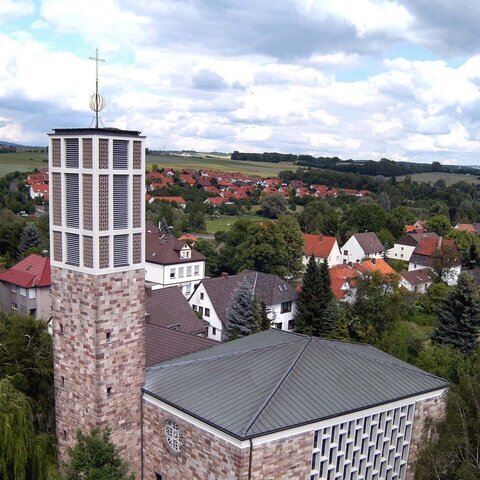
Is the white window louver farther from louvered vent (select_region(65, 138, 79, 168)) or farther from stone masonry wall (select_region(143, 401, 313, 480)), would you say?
stone masonry wall (select_region(143, 401, 313, 480))

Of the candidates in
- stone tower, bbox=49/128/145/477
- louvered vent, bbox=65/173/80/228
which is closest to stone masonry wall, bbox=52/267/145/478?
stone tower, bbox=49/128/145/477

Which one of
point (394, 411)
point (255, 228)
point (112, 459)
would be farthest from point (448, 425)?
point (255, 228)

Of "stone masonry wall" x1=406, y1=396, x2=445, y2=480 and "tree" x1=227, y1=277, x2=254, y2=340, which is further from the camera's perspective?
"tree" x1=227, y1=277, x2=254, y2=340

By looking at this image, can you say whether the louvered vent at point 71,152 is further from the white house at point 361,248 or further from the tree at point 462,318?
the white house at point 361,248

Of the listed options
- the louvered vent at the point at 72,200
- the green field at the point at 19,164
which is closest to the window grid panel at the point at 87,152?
the louvered vent at the point at 72,200

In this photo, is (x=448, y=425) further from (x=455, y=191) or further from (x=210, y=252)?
(x=455, y=191)

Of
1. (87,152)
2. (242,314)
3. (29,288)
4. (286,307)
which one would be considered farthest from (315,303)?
(87,152)
